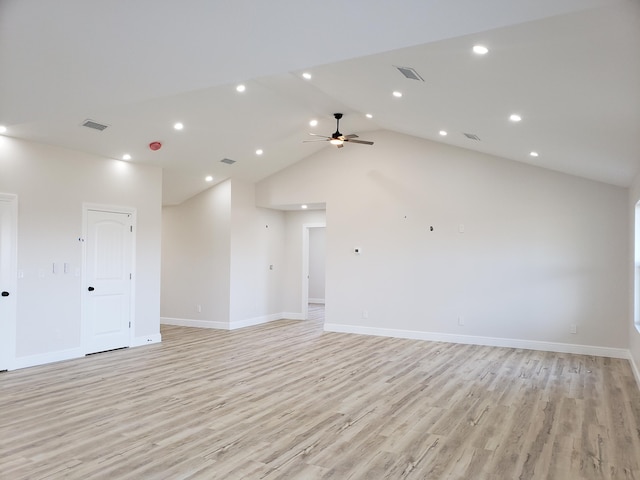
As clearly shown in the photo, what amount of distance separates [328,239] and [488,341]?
3499mm

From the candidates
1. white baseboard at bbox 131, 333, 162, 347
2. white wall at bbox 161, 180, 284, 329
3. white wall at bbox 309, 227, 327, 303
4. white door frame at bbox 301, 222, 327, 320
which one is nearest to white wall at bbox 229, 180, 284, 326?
white wall at bbox 161, 180, 284, 329

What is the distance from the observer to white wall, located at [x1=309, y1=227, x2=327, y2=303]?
14.7m

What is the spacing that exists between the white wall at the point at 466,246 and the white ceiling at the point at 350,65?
1.03m

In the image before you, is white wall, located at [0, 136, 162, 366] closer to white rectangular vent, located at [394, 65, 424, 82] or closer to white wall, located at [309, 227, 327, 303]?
white rectangular vent, located at [394, 65, 424, 82]

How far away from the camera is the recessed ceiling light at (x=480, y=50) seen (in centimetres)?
334

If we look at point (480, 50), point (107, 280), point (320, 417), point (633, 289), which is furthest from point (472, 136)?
point (107, 280)

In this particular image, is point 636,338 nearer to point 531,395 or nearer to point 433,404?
point 531,395

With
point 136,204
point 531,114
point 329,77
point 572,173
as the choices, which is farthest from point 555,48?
point 136,204

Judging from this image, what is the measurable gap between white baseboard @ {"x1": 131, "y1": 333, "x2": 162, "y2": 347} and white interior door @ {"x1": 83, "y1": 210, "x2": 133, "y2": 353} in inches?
4.6

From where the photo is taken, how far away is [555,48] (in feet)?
9.55

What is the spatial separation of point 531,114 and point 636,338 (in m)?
3.30

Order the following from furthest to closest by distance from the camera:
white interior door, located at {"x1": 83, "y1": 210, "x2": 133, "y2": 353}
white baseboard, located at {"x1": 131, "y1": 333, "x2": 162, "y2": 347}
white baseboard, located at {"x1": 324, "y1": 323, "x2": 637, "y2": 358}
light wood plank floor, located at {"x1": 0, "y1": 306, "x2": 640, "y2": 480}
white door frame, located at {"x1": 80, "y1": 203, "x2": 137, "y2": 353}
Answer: white baseboard, located at {"x1": 131, "y1": 333, "x2": 162, "y2": 347} < white baseboard, located at {"x1": 324, "y1": 323, "x2": 637, "y2": 358} < white interior door, located at {"x1": 83, "y1": 210, "x2": 133, "y2": 353} < white door frame, located at {"x1": 80, "y1": 203, "x2": 137, "y2": 353} < light wood plank floor, located at {"x1": 0, "y1": 306, "x2": 640, "y2": 480}

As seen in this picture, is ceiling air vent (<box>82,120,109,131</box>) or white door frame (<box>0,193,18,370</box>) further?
ceiling air vent (<box>82,120,109,131</box>)

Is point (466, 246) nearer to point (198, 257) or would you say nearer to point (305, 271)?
point (305, 271)
